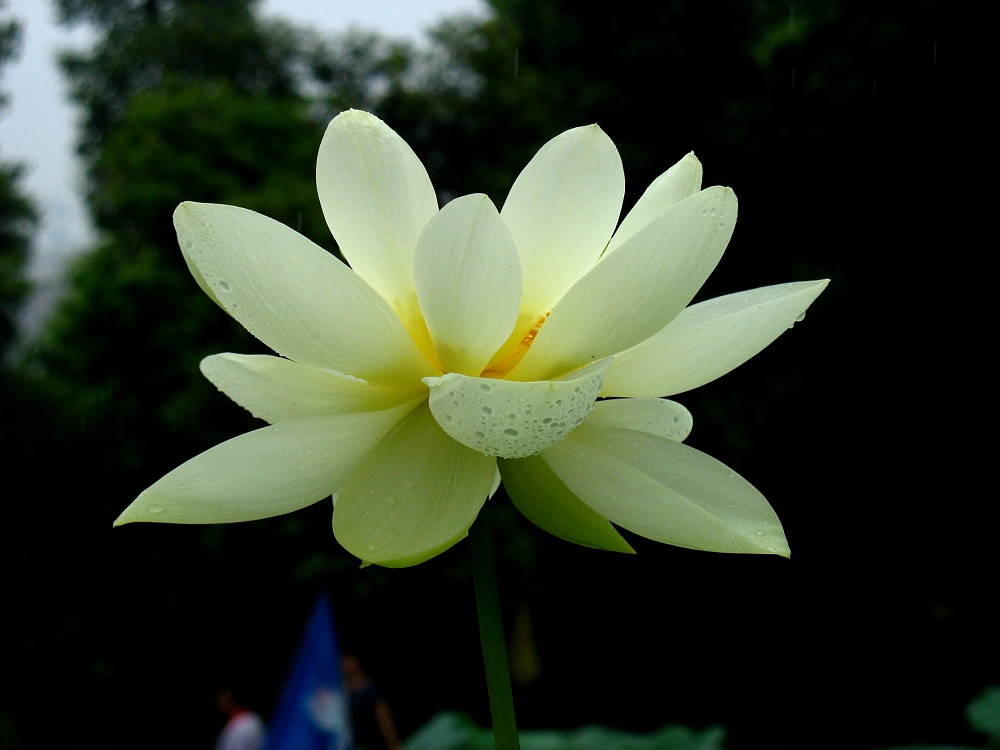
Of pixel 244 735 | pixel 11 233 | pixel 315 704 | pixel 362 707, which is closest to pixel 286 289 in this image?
pixel 315 704

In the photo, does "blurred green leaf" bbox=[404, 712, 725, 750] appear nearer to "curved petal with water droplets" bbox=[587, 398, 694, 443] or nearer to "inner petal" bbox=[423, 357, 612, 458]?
"curved petal with water droplets" bbox=[587, 398, 694, 443]

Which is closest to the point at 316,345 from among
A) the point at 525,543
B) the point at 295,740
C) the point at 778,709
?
the point at 295,740

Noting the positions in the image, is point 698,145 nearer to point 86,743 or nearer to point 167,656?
point 167,656

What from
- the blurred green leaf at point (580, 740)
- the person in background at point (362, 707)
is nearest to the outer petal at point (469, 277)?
the blurred green leaf at point (580, 740)

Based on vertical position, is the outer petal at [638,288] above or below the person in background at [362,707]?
above

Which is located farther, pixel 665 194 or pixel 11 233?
pixel 11 233

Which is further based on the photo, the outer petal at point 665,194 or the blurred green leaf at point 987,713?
the blurred green leaf at point 987,713

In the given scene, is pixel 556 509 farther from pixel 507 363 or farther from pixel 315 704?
pixel 315 704

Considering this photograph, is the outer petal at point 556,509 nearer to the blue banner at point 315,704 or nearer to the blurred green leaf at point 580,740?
the blurred green leaf at point 580,740
